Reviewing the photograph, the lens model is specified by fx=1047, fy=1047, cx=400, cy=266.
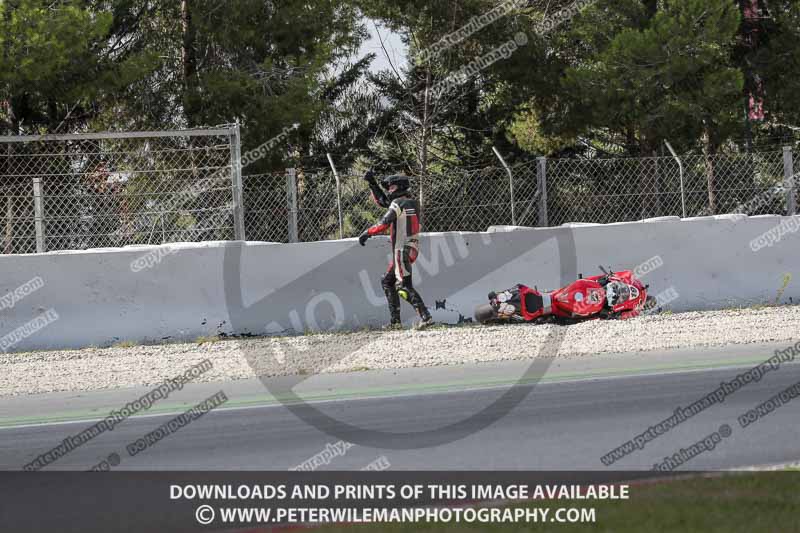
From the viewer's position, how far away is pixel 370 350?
11.0 metres

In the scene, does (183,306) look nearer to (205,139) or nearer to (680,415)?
(205,139)

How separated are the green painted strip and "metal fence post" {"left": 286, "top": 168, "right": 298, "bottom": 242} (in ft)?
13.2

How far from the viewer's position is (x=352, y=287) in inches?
488

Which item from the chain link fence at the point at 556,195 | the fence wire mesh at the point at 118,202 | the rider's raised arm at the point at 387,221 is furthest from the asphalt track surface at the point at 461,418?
the chain link fence at the point at 556,195

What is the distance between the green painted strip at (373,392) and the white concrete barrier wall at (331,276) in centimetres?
314

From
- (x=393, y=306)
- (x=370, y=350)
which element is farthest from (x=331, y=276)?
(x=370, y=350)

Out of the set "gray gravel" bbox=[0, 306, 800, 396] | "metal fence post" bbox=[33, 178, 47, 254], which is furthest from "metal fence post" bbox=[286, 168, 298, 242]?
"metal fence post" bbox=[33, 178, 47, 254]

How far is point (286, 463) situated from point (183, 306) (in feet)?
18.8

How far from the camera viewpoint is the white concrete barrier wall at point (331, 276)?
11.7 meters

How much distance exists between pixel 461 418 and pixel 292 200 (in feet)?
19.0

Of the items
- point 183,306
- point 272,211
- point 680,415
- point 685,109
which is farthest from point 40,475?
point 685,109

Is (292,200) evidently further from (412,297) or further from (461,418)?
(461,418)

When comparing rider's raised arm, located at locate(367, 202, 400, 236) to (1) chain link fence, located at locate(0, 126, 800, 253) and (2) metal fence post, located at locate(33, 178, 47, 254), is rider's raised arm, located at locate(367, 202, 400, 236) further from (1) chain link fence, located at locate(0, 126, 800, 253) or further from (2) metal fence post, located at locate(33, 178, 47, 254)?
(2) metal fence post, located at locate(33, 178, 47, 254)

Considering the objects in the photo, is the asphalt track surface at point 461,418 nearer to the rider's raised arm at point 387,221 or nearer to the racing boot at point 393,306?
the racing boot at point 393,306
